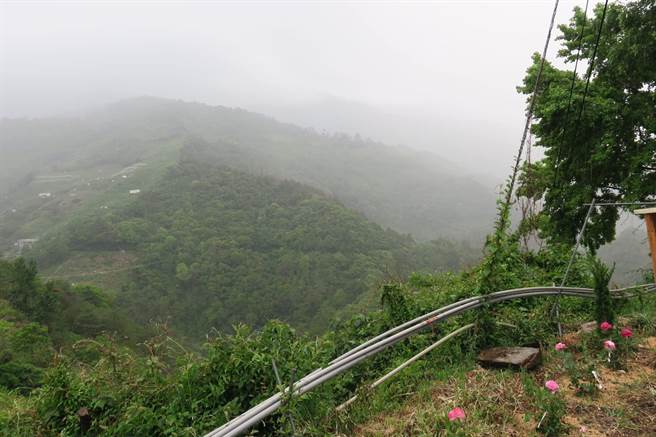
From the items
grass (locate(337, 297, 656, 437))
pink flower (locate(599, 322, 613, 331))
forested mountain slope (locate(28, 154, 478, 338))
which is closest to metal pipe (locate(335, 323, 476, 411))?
grass (locate(337, 297, 656, 437))

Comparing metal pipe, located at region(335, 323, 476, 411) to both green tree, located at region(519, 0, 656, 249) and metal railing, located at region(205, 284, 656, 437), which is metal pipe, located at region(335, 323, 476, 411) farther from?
green tree, located at region(519, 0, 656, 249)

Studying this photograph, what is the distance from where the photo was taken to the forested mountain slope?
60.8m

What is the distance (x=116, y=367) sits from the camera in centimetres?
354

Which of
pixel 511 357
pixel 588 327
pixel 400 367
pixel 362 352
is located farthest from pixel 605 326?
pixel 362 352

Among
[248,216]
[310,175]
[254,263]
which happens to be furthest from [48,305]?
[310,175]

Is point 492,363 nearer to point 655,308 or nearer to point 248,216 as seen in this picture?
point 655,308

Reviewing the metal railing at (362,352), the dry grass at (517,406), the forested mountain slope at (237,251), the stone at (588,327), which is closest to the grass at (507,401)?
the dry grass at (517,406)

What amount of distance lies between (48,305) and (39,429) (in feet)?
116

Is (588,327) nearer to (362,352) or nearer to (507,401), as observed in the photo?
(507,401)

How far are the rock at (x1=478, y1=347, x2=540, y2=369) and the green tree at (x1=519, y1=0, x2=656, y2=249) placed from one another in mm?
5498

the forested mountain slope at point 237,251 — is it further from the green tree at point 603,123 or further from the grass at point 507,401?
the grass at point 507,401

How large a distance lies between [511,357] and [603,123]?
798cm

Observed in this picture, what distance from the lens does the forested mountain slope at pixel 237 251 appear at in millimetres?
60812

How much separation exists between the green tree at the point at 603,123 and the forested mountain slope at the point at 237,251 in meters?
39.4
